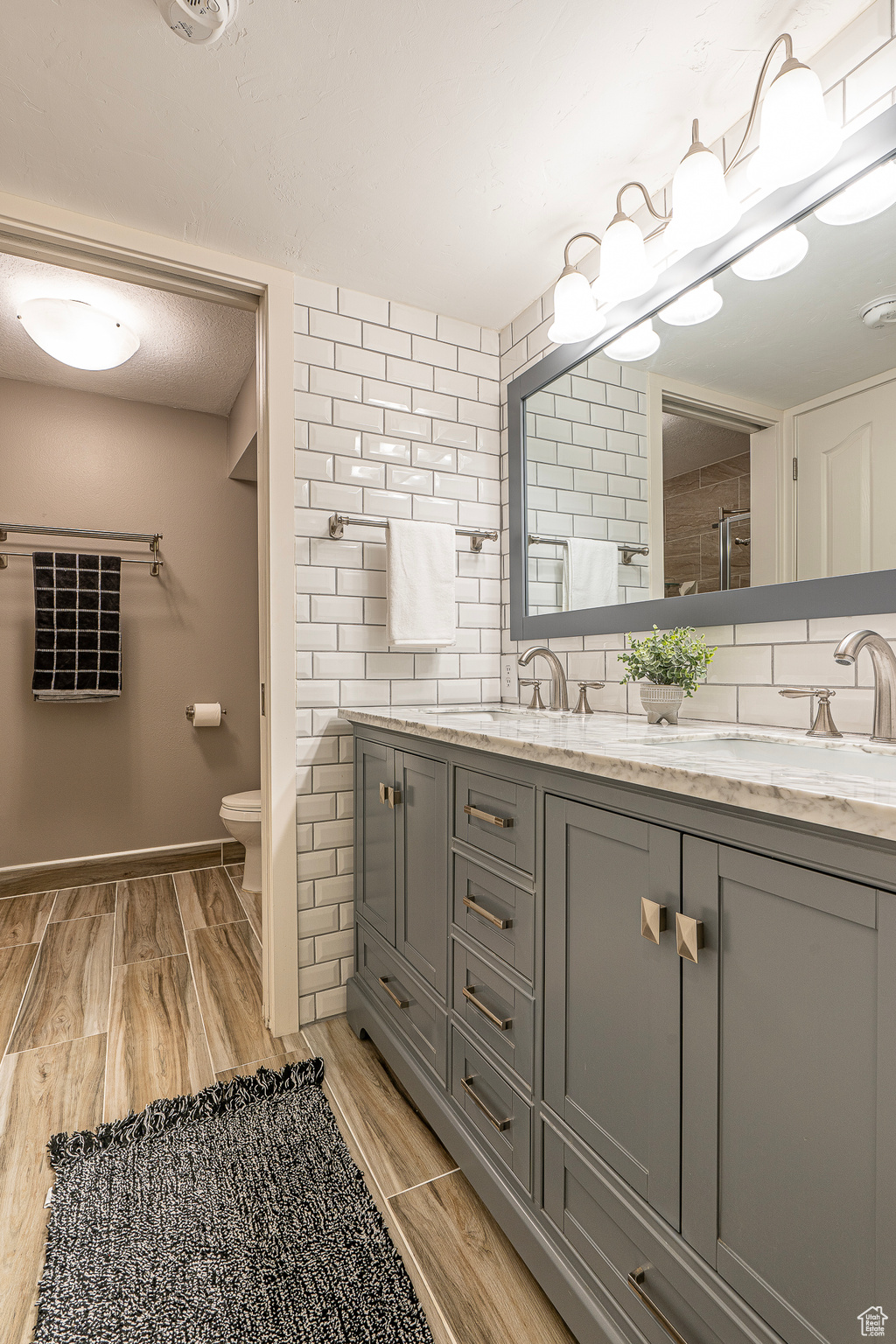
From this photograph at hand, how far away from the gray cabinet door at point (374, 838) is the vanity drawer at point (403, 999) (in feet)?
0.23

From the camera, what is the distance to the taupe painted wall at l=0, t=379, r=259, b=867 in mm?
3184

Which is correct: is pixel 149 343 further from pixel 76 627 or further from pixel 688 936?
pixel 688 936

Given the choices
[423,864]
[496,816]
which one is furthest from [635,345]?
[423,864]

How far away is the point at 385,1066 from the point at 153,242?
2.37m

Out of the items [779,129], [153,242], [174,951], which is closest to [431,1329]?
[174,951]

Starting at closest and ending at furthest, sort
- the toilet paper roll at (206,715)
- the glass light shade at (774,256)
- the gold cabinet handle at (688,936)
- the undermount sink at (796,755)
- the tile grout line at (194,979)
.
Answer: the gold cabinet handle at (688,936) → the undermount sink at (796,755) → the glass light shade at (774,256) → the tile grout line at (194,979) → the toilet paper roll at (206,715)

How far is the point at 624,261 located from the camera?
5.09ft

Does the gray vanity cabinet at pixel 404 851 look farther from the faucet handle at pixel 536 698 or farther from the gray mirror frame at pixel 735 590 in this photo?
the gray mirror frame at pixel 735 590

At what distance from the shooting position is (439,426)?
2242 mm

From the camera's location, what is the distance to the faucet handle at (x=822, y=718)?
123 centimetres

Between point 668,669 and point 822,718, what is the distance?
1.09ft

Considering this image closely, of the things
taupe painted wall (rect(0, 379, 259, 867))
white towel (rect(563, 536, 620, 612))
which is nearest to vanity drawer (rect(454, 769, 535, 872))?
white towel (rect(563, 536, 620, 612))

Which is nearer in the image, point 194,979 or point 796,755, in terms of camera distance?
point 796,755

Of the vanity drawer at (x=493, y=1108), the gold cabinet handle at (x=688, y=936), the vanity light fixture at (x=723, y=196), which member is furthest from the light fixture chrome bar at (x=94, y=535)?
the gold cabinet handle at (x=688, y=936)
